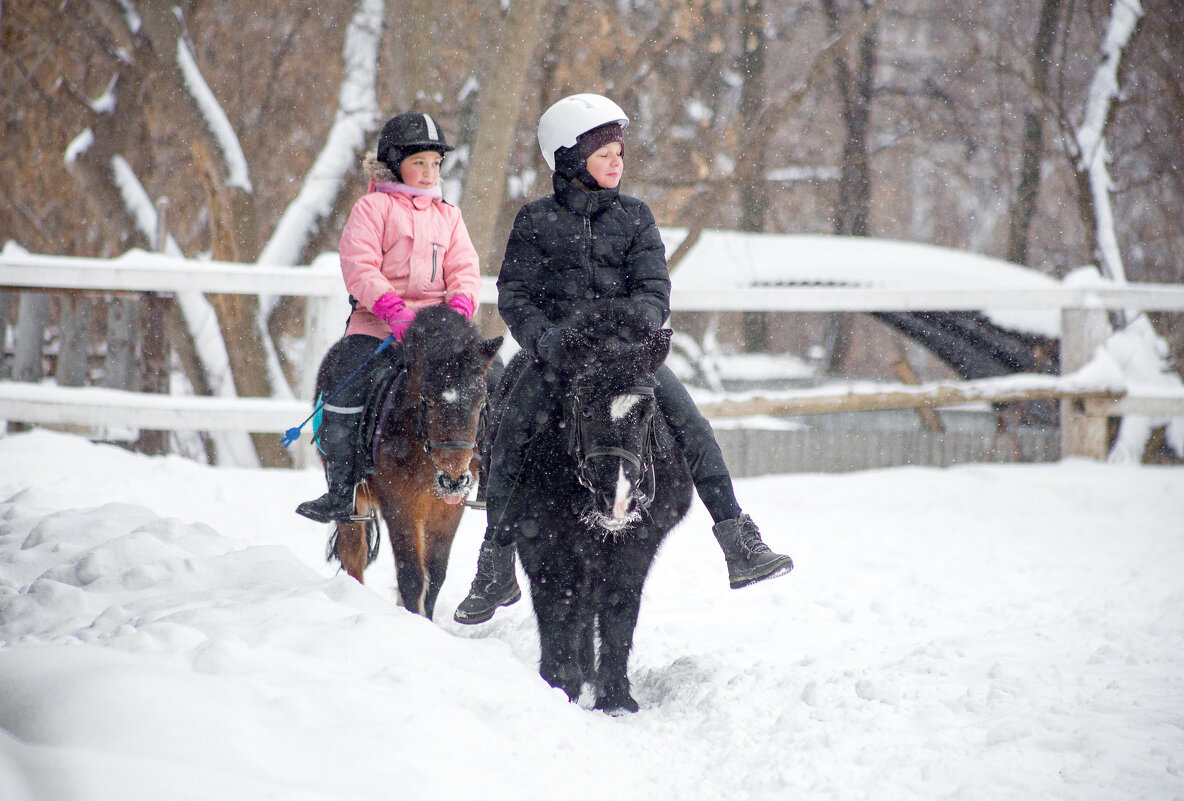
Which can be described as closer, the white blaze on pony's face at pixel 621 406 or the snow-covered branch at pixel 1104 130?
the white blaze on pony's face at pixel 621 406

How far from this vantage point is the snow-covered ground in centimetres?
206

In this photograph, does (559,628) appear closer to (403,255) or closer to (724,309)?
(403,255)

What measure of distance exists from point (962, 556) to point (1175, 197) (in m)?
10.2

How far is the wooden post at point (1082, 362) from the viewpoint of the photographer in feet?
26.2

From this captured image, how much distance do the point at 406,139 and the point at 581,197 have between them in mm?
1225

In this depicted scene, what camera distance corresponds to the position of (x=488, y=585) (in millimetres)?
3385

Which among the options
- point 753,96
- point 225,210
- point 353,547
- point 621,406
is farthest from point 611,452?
point 753,96

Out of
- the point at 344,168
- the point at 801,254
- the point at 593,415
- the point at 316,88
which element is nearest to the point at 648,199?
the point at 801,254

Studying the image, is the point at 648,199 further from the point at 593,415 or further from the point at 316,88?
the point at 593,415

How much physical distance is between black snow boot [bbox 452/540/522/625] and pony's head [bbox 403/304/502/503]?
42 cm

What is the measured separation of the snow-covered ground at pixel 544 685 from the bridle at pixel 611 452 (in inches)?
27.9

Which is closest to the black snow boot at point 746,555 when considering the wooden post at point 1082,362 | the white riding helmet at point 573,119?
the white riding helmet at point 573,119

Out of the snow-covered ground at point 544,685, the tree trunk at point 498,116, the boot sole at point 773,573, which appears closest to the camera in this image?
the snow-covered ground at point 544,685

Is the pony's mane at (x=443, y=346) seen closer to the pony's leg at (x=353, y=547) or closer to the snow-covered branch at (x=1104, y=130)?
the pony's leg at (x=353, y=547)
